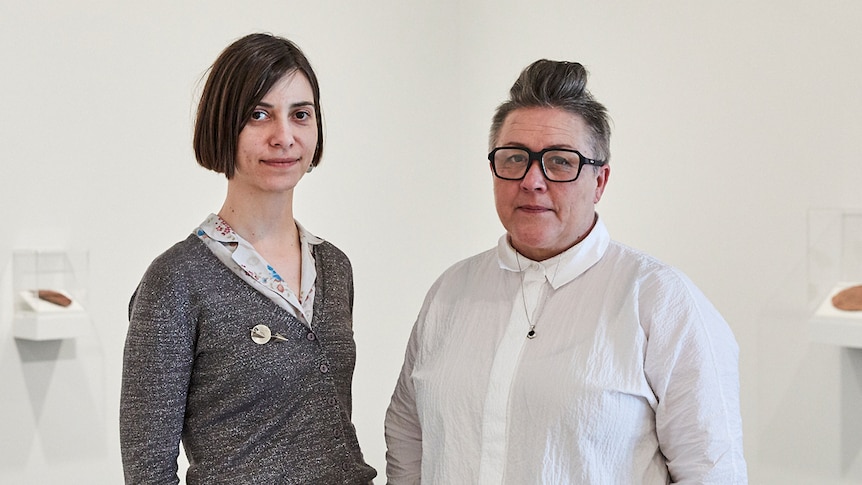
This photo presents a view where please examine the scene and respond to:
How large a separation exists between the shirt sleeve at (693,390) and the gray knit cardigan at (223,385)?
530mm

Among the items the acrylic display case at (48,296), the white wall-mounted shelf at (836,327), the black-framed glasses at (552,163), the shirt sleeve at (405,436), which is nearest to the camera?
the black-framed glasses at (552,163)

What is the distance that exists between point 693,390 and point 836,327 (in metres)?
1.02

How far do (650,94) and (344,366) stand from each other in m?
1.59

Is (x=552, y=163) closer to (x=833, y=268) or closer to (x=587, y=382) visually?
(x=587, y=382)

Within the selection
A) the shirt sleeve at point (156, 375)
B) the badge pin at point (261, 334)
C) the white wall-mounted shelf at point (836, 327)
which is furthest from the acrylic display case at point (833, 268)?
the shirt sleeve at point (156, 375)

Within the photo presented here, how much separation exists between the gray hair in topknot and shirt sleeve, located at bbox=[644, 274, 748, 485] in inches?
11.2

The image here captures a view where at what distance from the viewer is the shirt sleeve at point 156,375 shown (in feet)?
4.48

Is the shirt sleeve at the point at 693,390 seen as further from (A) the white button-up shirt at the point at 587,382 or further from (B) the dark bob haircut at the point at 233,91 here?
(B) the dark bob haircut at the point at 233,91

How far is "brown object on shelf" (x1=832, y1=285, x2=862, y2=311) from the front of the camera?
86.1 inches

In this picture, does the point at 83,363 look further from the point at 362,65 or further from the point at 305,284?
the point at 362,65

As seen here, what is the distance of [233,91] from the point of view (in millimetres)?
1441

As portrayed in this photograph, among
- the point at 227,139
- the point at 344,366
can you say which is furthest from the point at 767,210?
the point at 227,139

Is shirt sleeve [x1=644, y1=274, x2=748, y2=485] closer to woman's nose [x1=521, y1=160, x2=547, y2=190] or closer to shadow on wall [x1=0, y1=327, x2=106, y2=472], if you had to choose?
woman's nose [x1=521, y1=160, x2=547, y2=190]

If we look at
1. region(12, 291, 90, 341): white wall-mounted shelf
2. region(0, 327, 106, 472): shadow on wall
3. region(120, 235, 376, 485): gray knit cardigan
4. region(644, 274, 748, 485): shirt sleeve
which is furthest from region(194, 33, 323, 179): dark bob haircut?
region(0, 327, 106, 472): shadow on wall
